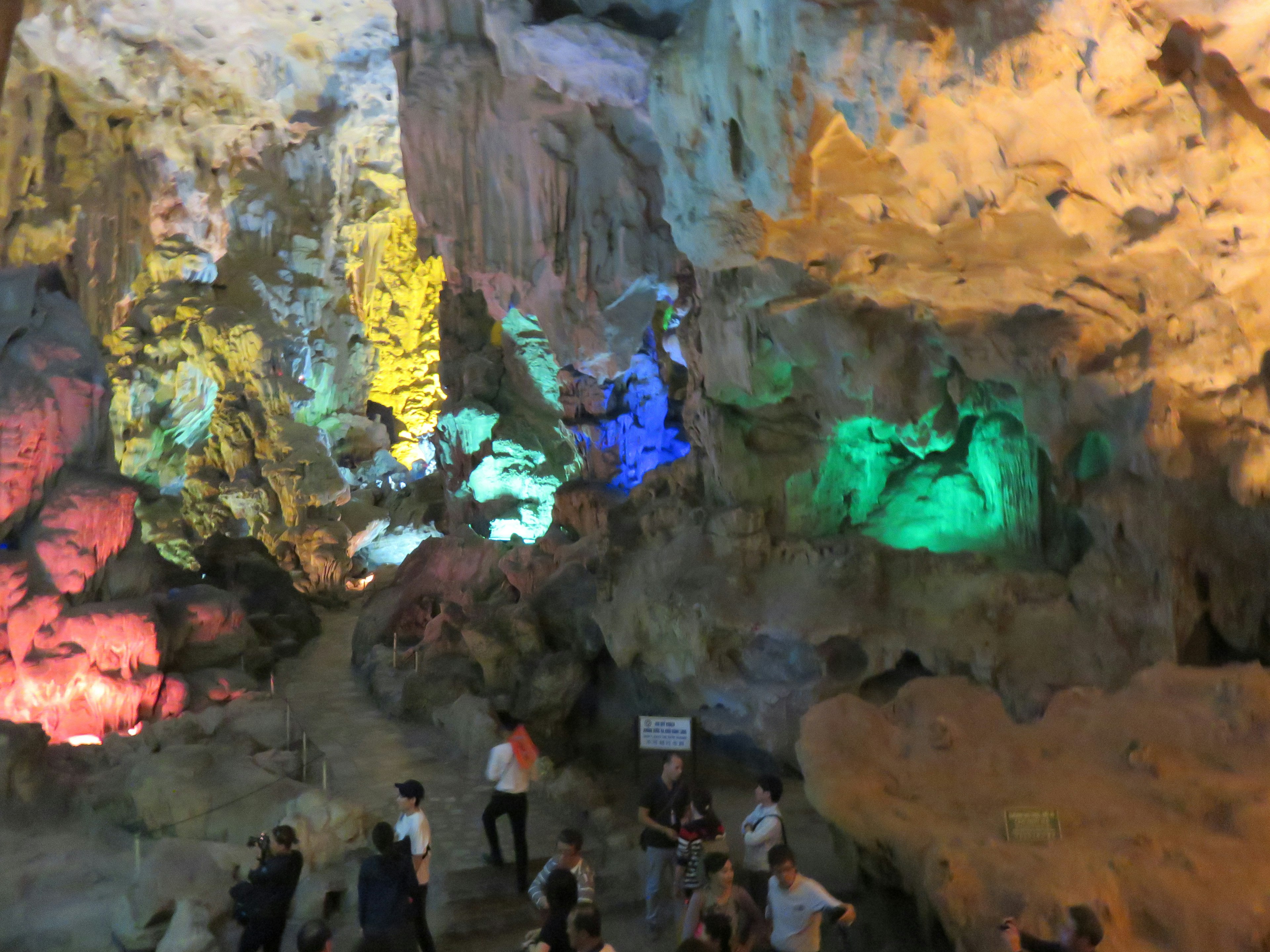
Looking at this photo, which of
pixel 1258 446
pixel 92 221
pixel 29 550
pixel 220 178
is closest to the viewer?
pixel 1258 446

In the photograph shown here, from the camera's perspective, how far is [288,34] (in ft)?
48.4

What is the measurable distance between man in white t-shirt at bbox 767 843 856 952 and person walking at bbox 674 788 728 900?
94 centimetres

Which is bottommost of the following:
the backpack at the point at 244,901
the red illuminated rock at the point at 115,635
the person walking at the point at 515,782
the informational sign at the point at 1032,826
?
the red illuminated rock at the point at 115,635

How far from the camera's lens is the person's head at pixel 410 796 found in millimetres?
5059

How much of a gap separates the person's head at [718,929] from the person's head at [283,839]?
2.12 metres

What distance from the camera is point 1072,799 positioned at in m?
4.97

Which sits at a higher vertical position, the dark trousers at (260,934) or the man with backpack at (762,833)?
the man with backpack at (762,833)

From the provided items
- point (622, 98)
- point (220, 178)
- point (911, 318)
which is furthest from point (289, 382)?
point (911, 318)

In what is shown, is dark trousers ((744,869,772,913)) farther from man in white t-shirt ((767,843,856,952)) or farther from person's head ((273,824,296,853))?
person's head ((273,824,296,853))

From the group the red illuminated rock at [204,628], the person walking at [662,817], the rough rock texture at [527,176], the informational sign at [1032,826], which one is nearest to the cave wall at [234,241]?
the red illuminated rock at [204,628]

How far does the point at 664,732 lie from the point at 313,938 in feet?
12.8

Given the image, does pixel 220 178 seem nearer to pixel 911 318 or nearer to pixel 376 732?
pixel 376 732

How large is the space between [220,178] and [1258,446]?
17.1 metres

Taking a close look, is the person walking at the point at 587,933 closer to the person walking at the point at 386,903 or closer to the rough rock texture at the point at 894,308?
the person walking at the point at 386,903
